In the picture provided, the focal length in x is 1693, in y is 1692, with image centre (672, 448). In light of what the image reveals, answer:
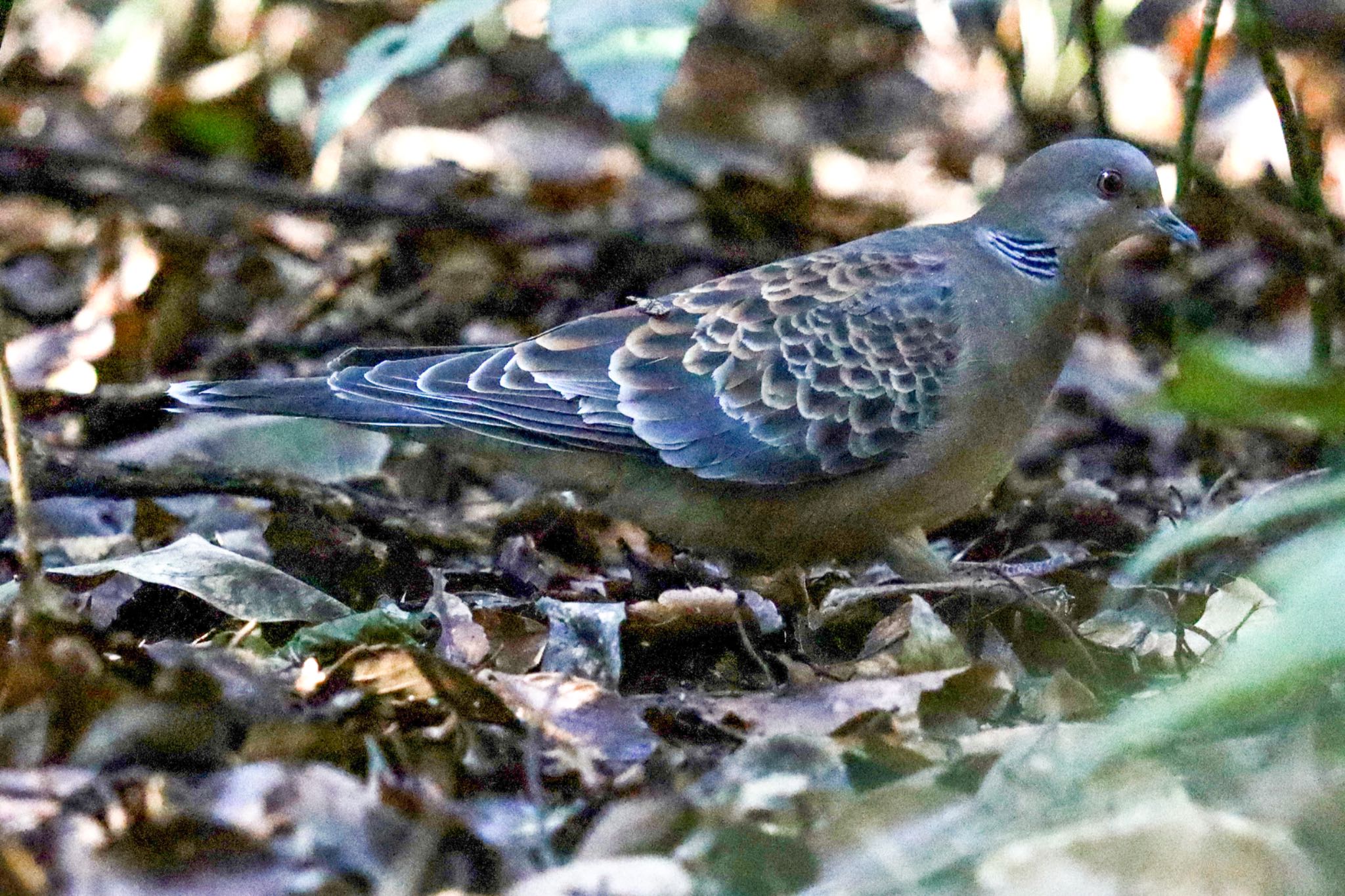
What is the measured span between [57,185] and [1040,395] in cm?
393

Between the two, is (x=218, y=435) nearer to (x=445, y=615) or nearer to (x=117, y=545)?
(x=117, y=545)

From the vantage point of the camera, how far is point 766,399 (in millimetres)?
4078

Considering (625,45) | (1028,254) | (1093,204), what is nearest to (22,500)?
(625,45)

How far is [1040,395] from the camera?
4184 mm

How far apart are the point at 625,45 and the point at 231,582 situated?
1.34 metres

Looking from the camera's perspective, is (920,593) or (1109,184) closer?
(920,593)

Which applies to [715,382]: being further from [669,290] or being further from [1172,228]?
[669,290]

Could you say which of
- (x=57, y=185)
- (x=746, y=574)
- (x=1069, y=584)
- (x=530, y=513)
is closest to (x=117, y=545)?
(x=530, y=513)

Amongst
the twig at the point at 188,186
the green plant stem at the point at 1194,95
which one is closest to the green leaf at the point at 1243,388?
the green plant stem at the point at 1194,95

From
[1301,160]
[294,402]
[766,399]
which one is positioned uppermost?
[1301,160]

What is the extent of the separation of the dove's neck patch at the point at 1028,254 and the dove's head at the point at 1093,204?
0.07 feet

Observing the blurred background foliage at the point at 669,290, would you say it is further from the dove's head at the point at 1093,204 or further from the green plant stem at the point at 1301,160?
the dove's head at the point at 1093,204

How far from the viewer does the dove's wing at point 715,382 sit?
157 inches

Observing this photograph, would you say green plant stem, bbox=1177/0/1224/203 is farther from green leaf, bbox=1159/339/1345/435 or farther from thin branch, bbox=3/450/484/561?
green leaf, bbox=1159/339/1345/435
